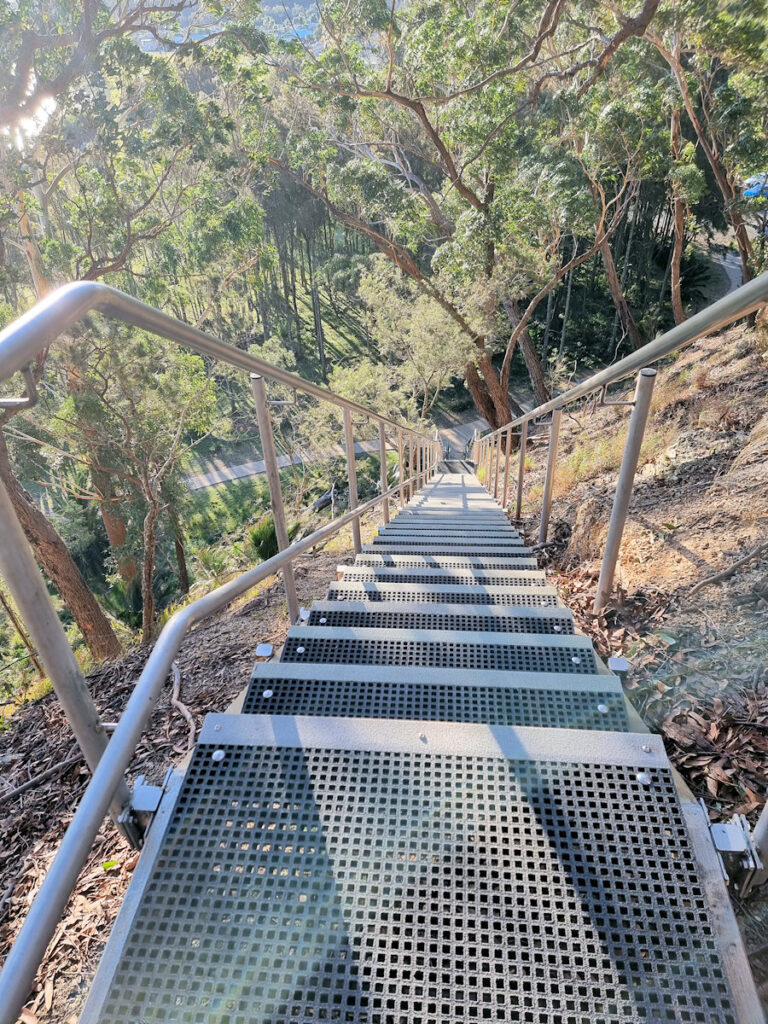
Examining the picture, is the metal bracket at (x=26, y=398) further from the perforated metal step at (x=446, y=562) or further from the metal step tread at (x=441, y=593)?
the perforated metal step at (x=446, y=562)

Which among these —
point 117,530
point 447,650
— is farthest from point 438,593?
point 117,530

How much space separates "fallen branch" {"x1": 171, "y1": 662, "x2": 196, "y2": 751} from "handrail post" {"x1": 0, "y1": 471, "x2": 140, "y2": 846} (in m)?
0.86

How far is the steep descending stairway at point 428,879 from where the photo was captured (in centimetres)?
84

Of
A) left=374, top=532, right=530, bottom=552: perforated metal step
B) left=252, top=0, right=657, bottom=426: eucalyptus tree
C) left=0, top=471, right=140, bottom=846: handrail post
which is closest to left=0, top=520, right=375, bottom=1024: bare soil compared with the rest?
left=0, top=471, right=140, bottom=846: handrail post

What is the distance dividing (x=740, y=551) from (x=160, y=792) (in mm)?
2729

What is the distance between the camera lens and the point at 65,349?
6.79 metres

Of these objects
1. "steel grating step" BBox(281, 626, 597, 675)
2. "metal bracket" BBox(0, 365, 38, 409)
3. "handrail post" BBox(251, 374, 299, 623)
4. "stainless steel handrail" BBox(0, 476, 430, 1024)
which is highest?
"metal bracket" BBox(0, 365, 38, 409)

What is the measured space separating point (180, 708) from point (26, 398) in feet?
5.54

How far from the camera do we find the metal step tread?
7.91 ft

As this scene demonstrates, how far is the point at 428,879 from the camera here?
973 mm

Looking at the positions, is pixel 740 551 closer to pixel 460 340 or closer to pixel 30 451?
pixel 30 451

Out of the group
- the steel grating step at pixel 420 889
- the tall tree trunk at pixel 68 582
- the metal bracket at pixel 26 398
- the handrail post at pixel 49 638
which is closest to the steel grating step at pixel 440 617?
the steel grating step at pixel 420 889

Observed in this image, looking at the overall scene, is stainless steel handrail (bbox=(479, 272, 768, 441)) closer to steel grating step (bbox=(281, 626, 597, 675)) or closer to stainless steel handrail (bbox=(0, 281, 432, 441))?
steel grating step (bbox=(281, 626, 597, 675))

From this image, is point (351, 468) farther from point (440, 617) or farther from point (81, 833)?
point (81, 833)
